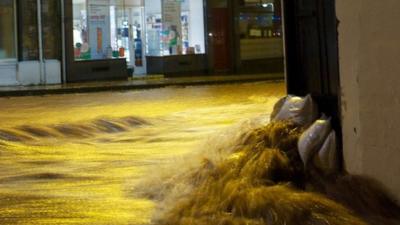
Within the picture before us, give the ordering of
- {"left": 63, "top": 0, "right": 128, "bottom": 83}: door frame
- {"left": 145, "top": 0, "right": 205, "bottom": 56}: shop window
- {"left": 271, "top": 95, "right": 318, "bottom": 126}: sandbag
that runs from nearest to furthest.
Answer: {"left": 271, "top": 95, "right": 318, "bottom": 126}: sandbag < {"left": 63, "top": 0, "right": 128, "bottom": 83}: door frame < {"left": 145, "top": 0, "right": 205, "bottom": 56}: shop window

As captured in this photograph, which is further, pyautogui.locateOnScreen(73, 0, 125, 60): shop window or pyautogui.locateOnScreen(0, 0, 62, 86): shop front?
pyautogui.locateOnScreen(73, 0, 125, 60): shop window

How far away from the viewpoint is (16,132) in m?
7.56

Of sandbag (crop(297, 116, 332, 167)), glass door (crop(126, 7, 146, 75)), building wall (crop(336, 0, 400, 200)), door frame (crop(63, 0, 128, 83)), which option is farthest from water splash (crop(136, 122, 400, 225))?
glass door (crop(126, 7, 146, 75))

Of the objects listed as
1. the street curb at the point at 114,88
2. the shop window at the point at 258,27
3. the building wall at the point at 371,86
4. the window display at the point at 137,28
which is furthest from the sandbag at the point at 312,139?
the shop window at the point at 258,27

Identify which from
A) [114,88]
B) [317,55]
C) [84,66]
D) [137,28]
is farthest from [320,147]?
[137,28]

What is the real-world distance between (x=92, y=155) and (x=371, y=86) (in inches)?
136

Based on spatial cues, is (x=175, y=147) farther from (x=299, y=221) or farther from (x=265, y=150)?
(x=299, y=221)

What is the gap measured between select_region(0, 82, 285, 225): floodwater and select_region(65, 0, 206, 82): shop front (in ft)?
29.1

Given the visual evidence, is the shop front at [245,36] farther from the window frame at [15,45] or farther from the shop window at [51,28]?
the window frame at [15,45]

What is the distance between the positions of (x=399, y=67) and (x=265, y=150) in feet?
3.37

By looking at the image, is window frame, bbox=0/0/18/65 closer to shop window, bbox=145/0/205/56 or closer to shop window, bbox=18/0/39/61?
shop window, bbox=18/0/39/61

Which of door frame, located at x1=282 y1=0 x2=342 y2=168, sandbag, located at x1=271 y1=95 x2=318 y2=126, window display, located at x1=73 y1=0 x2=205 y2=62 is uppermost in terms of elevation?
window display, located at x1=73 y1=0 x2=205 y2=62

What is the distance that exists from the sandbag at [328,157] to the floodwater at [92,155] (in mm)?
1049

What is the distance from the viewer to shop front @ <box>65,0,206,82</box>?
66.5 ft
